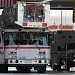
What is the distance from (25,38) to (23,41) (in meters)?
0.19

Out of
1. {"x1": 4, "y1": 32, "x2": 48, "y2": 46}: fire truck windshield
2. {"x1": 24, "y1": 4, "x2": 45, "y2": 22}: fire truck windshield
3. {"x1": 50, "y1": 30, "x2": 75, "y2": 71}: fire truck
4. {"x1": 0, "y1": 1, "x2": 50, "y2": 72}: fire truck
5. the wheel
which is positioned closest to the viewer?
{"x1": 24, "y1": 4, "x2": 45, "y2": 22}: fire truck windshield

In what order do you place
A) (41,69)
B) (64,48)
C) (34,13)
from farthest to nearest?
(64,48), (41,69), (34,13)

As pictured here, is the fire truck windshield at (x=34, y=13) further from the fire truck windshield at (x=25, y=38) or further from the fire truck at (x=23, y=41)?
the fire truck windshield at (x=25, y=38)

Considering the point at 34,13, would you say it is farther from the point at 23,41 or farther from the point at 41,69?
the point at 41,69

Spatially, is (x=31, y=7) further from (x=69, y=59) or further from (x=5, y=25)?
(x=69, y=59)

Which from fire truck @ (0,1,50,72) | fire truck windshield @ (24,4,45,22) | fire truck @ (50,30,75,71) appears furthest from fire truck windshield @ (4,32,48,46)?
fire truck @ (50,30,75,71)

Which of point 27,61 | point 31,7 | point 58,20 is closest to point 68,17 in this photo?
point 58,20

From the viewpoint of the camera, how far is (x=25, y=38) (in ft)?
58.9

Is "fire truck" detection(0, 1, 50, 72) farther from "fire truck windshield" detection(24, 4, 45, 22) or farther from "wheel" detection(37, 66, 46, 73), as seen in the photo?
"wheel" detection(37, 66, 46, 73)

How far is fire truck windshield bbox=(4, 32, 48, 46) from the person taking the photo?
58.6 feet

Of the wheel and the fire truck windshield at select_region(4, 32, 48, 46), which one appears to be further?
the wheel

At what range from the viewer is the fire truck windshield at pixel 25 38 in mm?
17859

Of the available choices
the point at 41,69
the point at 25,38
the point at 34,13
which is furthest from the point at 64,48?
the point at 34,13

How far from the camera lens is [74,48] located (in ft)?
65.2
